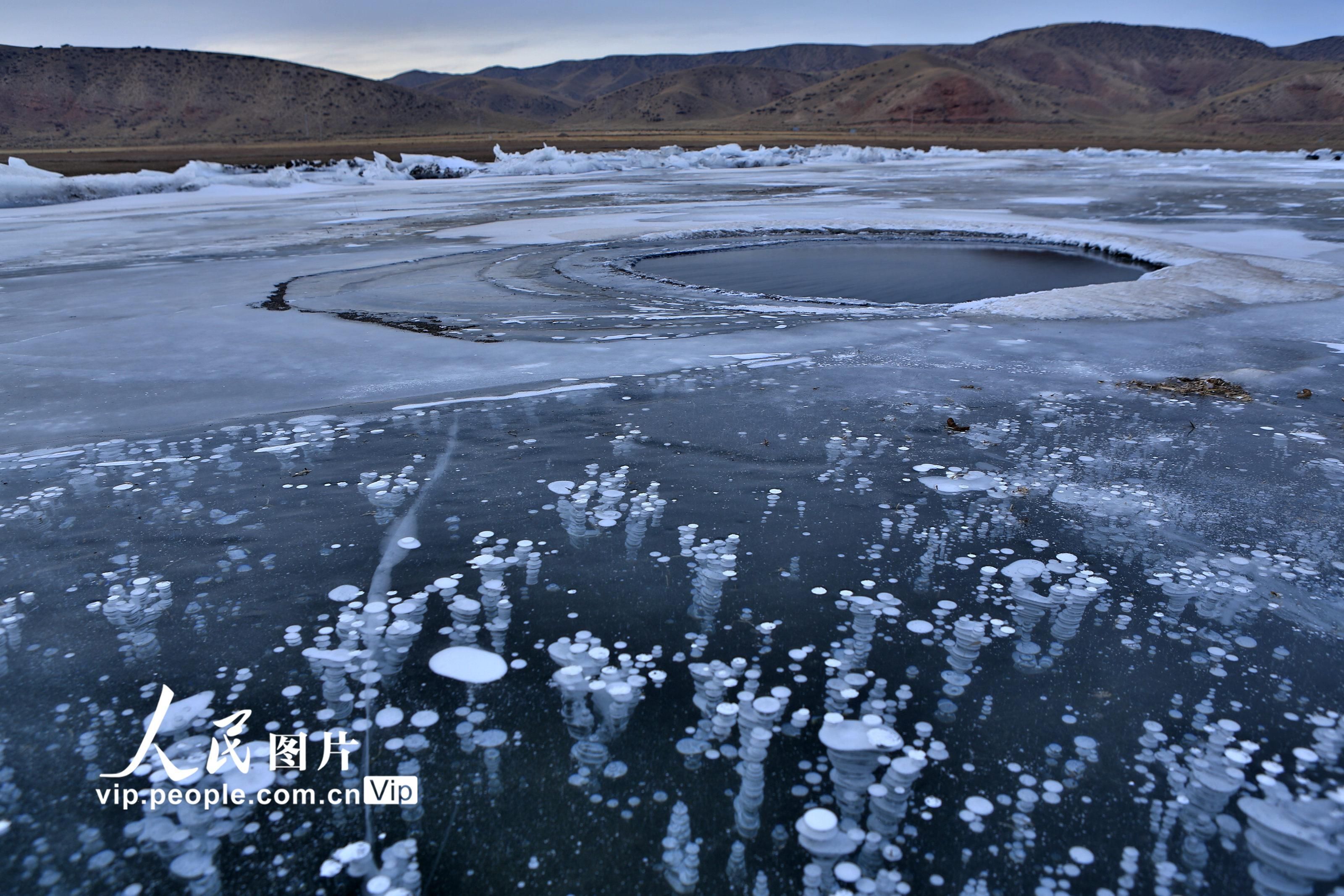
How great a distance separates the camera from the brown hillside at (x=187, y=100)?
293 ft

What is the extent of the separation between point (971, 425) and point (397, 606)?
2.97 meters

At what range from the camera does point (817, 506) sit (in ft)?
11.4

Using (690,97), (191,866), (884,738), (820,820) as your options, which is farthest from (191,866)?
(690,97)

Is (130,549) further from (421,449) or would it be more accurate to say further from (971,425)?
(971,425)

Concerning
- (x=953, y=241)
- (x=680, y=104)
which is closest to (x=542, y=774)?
(x=953, y=241)

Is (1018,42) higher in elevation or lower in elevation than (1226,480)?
higher

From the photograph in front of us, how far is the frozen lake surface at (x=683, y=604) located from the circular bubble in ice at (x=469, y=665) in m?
0.01

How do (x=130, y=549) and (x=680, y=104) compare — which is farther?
(x=680, y=104)

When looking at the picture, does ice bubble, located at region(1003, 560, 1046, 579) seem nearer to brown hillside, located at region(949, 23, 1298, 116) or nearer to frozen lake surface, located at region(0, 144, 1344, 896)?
frozen lake surface, located at region(0, 144, 1344, 896)

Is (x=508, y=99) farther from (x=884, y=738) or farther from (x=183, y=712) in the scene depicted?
(x=884, y=738)

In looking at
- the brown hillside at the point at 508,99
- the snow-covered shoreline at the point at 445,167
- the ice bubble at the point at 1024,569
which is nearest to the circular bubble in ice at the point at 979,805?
the ice bubble at the point at 1024,569

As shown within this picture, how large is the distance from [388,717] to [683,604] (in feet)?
3.09

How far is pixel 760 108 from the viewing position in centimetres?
10831

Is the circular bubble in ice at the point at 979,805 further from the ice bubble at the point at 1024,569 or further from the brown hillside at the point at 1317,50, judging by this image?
the brown hillside at the point at 1317,50
